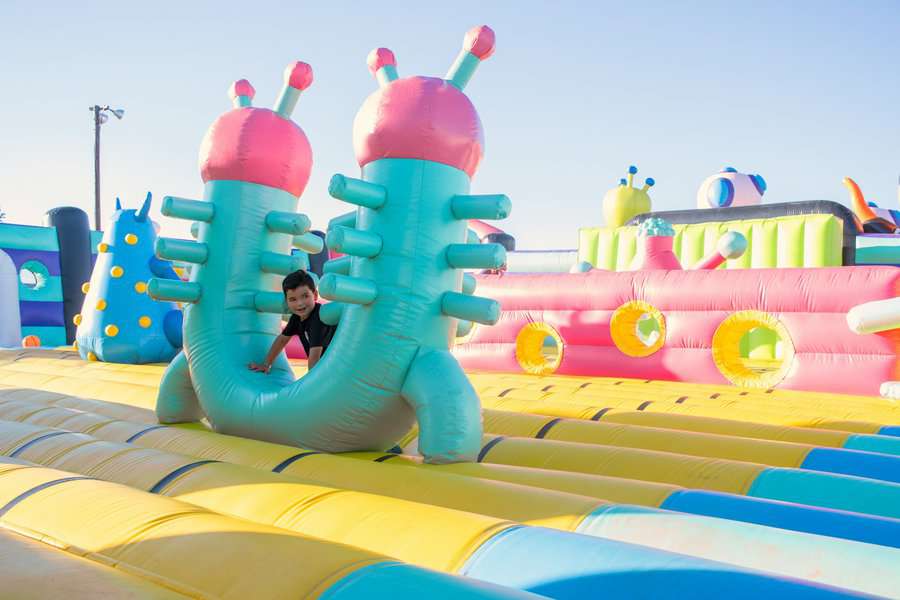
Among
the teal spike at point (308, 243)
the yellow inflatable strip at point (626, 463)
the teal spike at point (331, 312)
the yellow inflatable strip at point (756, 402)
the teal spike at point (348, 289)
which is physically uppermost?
the teal spike at point (308, 243)

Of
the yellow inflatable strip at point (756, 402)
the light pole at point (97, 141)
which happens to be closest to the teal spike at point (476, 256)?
the yellow inflatable strip at point (756, 402)

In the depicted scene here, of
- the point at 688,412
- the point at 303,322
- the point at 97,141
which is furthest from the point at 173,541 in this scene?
the point at 97,141

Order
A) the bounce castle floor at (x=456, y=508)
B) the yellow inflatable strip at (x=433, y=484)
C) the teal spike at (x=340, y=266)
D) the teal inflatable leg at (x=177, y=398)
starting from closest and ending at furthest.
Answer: the bounce castle floor at (x=456, y=508), the yellow inflatable strip at (x=433, y=484), the teal spike at (x=340, y=266), the teal inflatable leg at (x=177, y=398)

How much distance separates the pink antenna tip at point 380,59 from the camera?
6.94ft

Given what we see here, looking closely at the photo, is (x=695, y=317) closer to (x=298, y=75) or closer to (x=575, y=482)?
(x=298, y=75)

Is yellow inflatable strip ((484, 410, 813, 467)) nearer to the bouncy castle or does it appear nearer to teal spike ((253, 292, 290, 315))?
the bouncy castle

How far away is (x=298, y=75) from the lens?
2416 mm

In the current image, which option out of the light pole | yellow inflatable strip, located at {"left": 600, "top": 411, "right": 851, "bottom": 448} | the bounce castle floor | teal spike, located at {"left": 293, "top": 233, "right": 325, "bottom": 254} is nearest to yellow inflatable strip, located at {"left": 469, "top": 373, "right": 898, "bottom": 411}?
yellow inflatable strip, located at {"left": 600, "top": 411, "right": 851, "bottom": 448}

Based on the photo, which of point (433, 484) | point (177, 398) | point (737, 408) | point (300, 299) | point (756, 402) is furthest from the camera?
point (756, 402)

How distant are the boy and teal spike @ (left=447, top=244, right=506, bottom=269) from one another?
51 centimetres

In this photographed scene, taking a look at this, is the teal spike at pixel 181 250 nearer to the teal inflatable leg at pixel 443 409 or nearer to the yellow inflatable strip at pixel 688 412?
the teal inflatable leg at pixel 443 409

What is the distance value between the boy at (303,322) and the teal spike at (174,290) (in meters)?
0.30

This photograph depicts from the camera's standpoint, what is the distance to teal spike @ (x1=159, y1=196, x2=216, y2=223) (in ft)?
7.50

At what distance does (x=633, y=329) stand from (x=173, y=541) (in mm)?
3734
